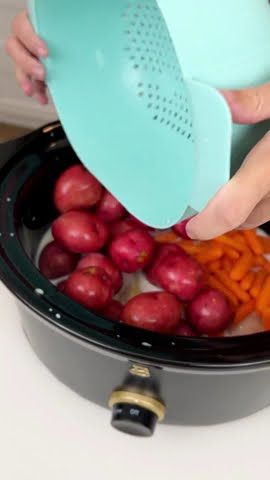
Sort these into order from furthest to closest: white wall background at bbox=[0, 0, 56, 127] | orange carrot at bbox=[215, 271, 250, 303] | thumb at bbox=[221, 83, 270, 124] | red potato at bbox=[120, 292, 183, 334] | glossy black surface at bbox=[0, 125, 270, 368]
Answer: white wall background at bbox=[0, 0, 56, 127]
orange carrot at bbox=[215, 271, 250, 303]
red potato at bbox=[120, 292, 183, 334]
glossy black surface at bbox=[0, 125, 270, 368]
thumb at bbox=[221, 83, 270, 124]

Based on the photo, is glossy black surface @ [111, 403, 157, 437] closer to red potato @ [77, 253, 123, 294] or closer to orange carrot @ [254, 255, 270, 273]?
red potato @ [77, 253, 123, 294]

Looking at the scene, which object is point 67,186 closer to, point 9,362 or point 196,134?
point 9,362

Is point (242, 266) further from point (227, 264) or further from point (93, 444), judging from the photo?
point (93, 444)

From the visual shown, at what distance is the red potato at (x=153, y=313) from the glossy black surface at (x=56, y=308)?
0.08 metres

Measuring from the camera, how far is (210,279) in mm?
801

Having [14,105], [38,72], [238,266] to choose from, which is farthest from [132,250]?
[14,105]

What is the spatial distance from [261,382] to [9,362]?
30 centimetres

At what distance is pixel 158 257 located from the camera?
80 cm

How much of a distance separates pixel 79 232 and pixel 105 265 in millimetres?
52

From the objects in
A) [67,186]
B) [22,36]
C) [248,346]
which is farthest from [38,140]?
[248,346]

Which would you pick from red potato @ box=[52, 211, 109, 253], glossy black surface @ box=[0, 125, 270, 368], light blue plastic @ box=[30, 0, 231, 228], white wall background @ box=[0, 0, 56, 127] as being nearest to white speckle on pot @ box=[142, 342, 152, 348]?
glossy black surface @ box=[0, 125, 270, 368]

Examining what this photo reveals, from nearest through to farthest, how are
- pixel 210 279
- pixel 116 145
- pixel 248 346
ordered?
pixel 248 346, pixel 116 145, pixel 210 279

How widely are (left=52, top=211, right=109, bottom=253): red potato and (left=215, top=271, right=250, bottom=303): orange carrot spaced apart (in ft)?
0.51

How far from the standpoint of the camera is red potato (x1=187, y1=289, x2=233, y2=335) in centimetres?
73
